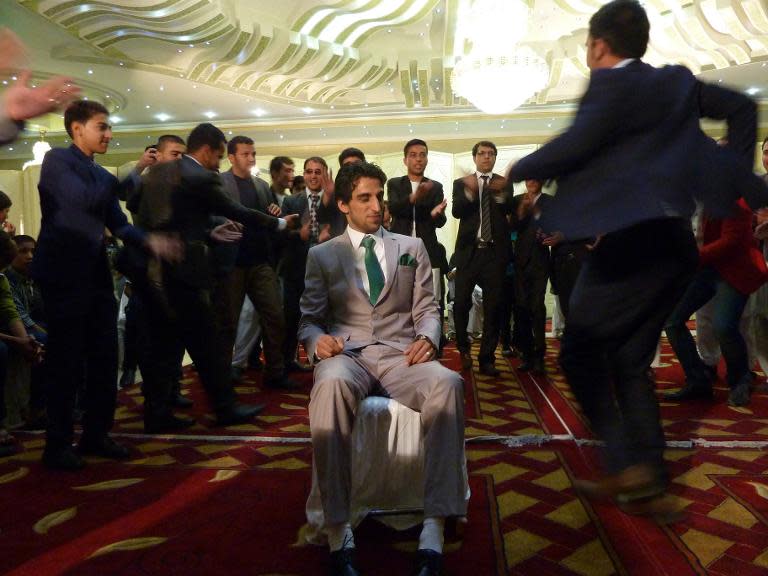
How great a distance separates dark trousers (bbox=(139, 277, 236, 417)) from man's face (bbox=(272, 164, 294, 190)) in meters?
1.77

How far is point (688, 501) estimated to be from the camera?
1.91 metres

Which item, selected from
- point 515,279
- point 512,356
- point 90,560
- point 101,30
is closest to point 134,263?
point 90,560

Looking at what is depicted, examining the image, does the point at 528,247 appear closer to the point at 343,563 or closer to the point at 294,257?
the point at 294,257

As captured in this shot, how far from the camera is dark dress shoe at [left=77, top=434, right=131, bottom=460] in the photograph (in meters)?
2.43

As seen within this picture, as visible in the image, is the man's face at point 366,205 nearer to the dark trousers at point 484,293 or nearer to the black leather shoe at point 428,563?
Result: the black leather shoe at point 428,563

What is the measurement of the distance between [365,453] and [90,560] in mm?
734

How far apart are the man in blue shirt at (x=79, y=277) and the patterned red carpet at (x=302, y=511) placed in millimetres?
171

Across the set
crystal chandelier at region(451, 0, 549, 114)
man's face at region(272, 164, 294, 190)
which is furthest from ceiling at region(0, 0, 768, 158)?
man's face at region(272, 164, 294, 190)

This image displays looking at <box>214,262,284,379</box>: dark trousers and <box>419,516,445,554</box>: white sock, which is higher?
<box>214,262,284,379</box>: dark trousers

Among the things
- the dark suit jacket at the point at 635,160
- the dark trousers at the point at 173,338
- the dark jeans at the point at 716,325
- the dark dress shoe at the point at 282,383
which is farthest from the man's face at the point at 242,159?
→ the dark suit jacket at the point at 635,160

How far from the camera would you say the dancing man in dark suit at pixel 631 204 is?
134 centimetres

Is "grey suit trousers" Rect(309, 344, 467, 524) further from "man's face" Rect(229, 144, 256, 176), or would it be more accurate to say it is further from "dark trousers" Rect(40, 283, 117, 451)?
"man's face" Rect(229, 144, 256, 176)

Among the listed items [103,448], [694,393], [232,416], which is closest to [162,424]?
[232,416]

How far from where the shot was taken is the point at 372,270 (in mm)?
1958
